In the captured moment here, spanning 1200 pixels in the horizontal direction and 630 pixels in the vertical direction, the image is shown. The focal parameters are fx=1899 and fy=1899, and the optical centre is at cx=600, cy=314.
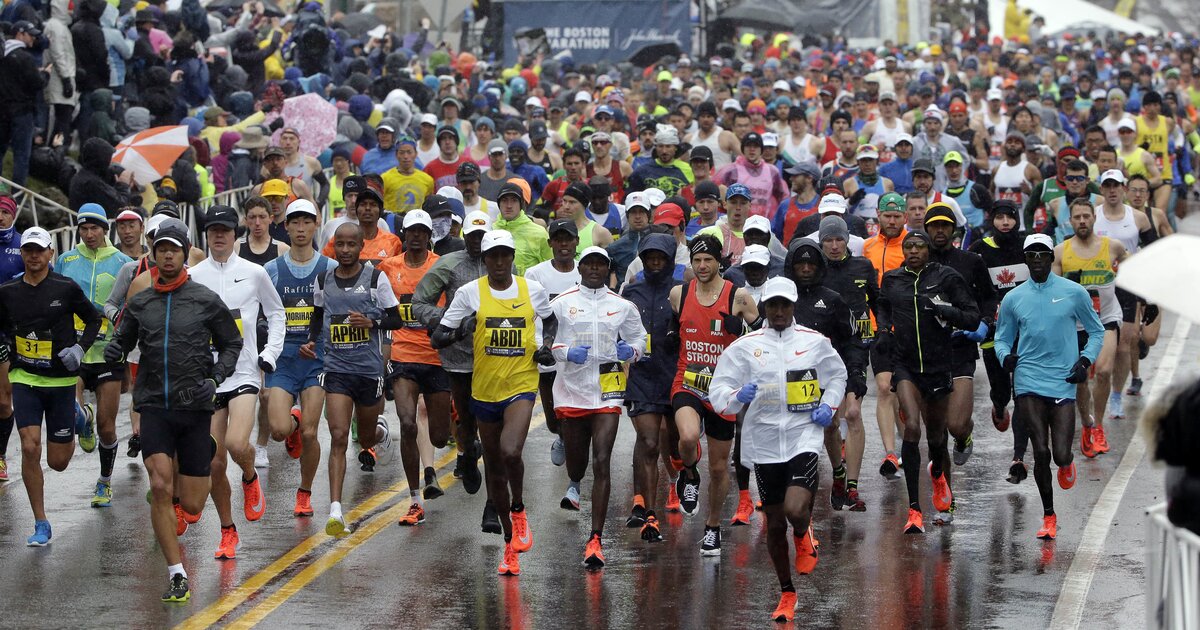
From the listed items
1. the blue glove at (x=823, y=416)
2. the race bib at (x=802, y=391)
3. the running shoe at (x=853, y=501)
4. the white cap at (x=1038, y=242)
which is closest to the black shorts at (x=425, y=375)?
the running shoe at (x=853, y=501)

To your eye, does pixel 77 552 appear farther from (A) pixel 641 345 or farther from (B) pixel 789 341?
→ (B) pixel 789 341

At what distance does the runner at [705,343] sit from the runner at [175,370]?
273 centimetres

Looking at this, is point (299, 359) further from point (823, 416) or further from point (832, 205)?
point (832, 205)

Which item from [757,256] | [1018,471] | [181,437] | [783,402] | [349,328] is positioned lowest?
[1018,471]

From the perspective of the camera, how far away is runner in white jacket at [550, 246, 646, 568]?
1138cm

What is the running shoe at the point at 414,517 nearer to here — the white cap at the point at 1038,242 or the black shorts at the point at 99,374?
the black shorts at the point at 99,374

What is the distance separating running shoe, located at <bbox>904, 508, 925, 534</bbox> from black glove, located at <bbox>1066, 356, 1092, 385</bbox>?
4.20ft

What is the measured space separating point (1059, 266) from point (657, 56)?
23419 millimetres

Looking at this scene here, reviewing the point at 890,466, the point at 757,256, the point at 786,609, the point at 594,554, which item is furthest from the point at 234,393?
the point at 890,466

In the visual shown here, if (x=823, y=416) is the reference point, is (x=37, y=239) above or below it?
above

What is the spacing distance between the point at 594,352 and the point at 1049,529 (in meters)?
2.99

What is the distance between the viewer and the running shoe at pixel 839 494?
1248 cm

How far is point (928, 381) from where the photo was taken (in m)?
12.4

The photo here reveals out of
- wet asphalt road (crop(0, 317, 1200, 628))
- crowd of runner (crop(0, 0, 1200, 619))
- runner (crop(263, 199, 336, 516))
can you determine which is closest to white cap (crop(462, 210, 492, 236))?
crowd of runner (crop(0, 0, 1200, 619))
